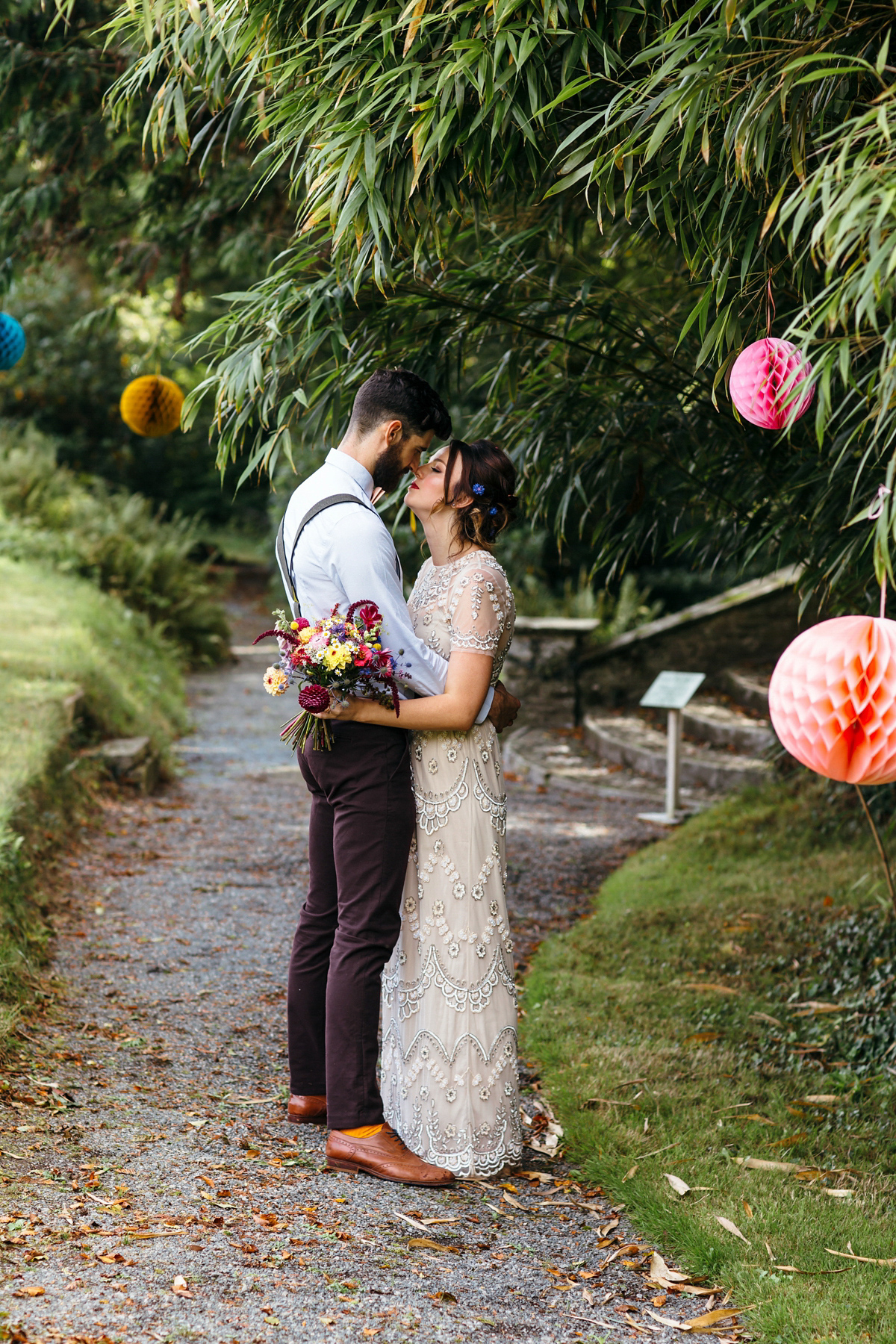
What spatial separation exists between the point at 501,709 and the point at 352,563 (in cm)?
61

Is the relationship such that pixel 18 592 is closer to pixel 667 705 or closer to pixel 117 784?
pixel 117 784

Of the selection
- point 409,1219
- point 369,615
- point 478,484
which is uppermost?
point 478,484

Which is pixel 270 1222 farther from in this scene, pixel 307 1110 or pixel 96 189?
pixel 96 189

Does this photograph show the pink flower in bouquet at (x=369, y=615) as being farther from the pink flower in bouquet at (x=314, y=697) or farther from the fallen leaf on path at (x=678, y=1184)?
the fallen leaf on path at (x=678, y=1184)

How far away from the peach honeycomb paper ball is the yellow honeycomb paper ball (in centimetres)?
504

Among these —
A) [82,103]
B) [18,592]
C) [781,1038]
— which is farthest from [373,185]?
[18,592]

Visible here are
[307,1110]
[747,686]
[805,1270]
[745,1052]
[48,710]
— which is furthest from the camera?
[747,686]

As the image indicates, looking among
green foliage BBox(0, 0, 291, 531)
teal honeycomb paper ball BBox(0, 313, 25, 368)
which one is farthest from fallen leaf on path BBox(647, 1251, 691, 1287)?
teal honeycomb paper ball BBox(0, 313, 25, 368)

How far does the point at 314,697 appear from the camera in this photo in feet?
9.14

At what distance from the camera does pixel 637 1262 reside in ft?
9.07


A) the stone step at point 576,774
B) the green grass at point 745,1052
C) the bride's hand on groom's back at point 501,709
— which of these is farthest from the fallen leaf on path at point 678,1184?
the stone step at point 576,774

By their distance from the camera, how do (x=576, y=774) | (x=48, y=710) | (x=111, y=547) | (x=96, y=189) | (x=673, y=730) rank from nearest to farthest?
(x=48, y=710), (x=96, y=189), (x=673, y=730), (x=576, y=774), (x=111, y=547)

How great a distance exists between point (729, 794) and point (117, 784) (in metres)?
4.02

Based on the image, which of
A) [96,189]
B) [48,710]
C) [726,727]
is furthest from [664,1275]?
[96,189]
